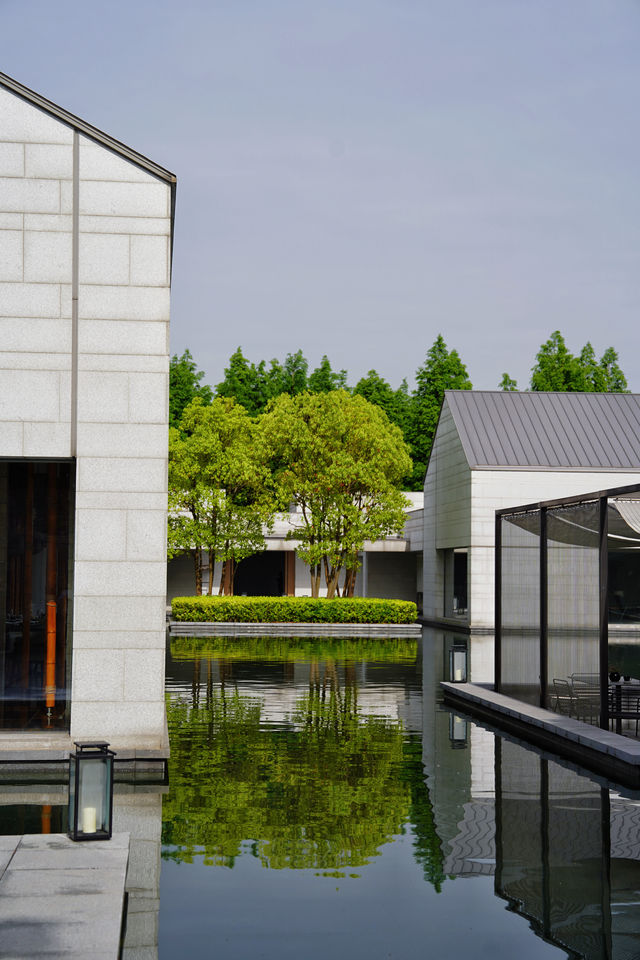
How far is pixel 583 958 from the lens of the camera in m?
6.66

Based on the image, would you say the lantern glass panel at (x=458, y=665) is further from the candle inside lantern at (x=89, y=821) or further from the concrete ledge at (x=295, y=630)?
the concrete ledge at (x=295, y=630)

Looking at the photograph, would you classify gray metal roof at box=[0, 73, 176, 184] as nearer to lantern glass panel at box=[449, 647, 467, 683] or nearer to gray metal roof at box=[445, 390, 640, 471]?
lantern glass panel at box=[449, 647, 467, 683]

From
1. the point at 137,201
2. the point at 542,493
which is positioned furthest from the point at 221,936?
the point at 542,493

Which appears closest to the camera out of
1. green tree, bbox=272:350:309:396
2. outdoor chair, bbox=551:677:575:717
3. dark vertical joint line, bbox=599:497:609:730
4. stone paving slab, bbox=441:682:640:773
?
stone paving slab, bbox=441:682:640:773

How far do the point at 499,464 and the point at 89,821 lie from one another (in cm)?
3428

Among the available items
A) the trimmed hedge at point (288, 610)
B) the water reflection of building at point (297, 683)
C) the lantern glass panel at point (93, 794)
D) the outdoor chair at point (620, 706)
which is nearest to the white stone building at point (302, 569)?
the trimmed hedge at point (288, 610)

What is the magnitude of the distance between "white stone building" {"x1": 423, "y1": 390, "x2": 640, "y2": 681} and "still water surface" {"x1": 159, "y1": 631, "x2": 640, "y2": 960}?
24.4 m

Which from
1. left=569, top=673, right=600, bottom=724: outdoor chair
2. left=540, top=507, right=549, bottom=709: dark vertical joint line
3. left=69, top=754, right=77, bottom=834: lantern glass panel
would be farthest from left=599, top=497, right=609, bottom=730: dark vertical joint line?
left=69, top=754, right=77, bottom=834: lantern glass panel

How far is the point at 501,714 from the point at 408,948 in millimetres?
10859

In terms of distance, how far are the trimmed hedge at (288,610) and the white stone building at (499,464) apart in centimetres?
320

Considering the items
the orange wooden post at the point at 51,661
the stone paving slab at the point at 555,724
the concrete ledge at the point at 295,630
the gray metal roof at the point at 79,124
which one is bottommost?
the concrete ledge at the point at 295,630

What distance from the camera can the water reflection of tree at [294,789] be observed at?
29.7 feet

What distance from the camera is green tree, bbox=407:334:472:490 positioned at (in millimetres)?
73312

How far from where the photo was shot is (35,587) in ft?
44.3
